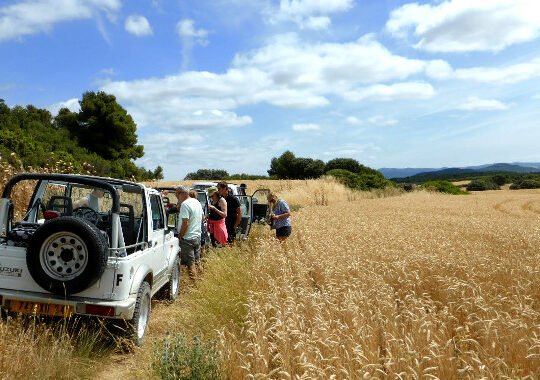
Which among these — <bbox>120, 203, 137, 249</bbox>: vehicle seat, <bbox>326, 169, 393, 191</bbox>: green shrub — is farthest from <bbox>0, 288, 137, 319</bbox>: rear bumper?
<bbox>326, 169, 393, 191</bbox>: green shrub

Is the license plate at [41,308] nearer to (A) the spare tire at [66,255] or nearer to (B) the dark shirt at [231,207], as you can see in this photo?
(A) the spare tire at [66,255]

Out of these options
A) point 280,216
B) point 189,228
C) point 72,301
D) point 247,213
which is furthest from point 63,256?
point 247,213

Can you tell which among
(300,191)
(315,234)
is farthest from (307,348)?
(300,191)

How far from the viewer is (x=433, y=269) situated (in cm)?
633

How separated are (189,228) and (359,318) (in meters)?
4.73

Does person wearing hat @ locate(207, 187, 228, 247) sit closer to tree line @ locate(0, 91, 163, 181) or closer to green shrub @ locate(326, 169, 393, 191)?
tree line @ locate(0, 91, 163, 181)

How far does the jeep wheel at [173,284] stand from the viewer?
7.61m

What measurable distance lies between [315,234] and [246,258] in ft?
9.62

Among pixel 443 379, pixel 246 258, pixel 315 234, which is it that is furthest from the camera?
pixel 315 234

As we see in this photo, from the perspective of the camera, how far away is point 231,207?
10828mm

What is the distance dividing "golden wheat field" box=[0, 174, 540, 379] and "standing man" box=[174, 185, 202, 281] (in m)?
0.45

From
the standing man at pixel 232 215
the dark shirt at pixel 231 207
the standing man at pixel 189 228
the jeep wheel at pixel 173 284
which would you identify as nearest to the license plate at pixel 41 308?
the jeep wheel at pixel 173 284

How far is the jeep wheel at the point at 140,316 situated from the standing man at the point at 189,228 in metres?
2.38

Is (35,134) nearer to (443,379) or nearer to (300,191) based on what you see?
(300,191)
